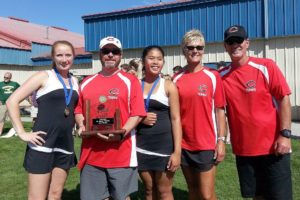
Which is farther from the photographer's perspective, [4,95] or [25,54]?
[25,54]

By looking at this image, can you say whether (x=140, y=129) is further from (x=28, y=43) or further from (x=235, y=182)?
(x=28, y=43)

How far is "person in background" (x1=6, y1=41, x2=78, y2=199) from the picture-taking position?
374 centimetres

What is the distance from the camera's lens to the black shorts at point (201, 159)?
13.1 ft

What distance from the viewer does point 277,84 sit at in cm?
376

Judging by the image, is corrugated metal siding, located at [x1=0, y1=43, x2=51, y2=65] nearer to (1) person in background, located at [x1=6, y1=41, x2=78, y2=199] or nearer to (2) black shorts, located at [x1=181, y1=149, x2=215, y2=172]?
(1) person in background, located at [x1=6, y1=41, x2=78, y2=199]

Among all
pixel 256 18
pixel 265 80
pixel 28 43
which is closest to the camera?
pixel 265 80

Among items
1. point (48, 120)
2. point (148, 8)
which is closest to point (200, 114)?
point (48, 120)

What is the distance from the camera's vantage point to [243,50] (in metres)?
3.92

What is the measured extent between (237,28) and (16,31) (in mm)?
29704

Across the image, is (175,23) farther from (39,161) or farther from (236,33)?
(39,161)

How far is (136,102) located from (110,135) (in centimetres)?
40

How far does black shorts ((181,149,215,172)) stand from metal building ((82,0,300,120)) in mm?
11796

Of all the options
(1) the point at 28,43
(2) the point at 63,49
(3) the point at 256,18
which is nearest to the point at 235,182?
(2) the point at 63,49

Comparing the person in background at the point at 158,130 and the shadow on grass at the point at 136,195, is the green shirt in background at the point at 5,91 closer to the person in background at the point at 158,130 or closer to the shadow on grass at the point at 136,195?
the shadow on grass at the point at 136,195
